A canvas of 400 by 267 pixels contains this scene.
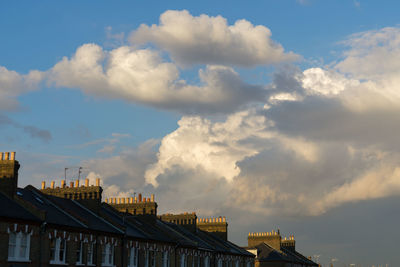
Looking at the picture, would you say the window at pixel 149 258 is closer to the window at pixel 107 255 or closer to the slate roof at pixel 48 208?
the window at pixel 107 255

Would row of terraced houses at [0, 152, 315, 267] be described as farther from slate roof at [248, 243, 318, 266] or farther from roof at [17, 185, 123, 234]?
slate roof at [248, 243, 318, 266]

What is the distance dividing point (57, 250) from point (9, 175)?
701cm

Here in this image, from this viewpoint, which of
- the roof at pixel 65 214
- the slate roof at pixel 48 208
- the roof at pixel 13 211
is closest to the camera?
the roof at pixel 13 211

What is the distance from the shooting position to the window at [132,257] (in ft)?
166

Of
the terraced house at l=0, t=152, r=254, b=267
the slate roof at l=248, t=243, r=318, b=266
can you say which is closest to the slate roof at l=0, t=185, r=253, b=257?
the terraced house at l=0, t=152, r=254, b=267

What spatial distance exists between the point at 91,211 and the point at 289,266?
50.2 meters

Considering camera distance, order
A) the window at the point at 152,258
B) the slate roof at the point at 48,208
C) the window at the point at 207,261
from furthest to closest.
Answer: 1. the window at the point at 207,261
2. the window at the point at 152,258
3. the slate roof at the point at 48,208

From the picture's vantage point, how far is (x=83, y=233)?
4422 cm

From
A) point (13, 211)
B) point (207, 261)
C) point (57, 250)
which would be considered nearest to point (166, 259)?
point (207, 261)

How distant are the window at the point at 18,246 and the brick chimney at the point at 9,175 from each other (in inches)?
171

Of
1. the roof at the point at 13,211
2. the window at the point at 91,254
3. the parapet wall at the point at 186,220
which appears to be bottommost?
the window at the point at 91,254

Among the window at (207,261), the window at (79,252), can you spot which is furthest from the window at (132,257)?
the window at (207,261)

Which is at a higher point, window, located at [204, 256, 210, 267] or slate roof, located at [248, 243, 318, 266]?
slate roof, located at [248, 243, 318, 266]

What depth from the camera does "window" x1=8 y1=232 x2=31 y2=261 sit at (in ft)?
122
